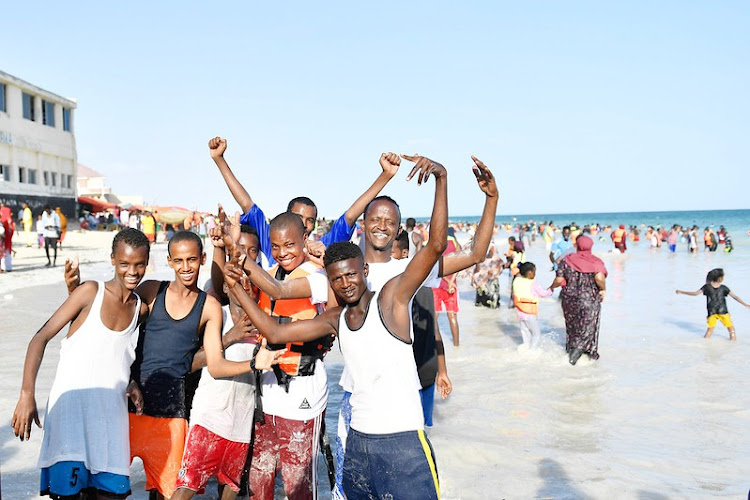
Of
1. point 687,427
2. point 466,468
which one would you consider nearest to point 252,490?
point 466,468

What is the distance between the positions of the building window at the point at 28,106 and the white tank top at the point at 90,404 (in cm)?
3662

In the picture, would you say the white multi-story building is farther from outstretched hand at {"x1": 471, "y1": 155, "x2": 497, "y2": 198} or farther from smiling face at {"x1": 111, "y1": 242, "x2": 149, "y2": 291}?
outstretched hand at {"x1": 471, "y1": 155, "x2": 497, "y2": 198}

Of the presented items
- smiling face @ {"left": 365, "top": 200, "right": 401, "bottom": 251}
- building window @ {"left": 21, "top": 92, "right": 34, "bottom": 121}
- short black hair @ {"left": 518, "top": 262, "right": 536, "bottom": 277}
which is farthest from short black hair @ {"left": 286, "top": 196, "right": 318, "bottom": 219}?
building window @ {"left": 21, "top": 92, "right": 34, "bottom": 121}

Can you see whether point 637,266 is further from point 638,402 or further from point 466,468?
point 466,468

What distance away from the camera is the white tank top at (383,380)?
3.04m

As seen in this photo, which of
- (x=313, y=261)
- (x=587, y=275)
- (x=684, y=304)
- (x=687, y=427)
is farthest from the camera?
(x=684, y=304)

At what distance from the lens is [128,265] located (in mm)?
3594

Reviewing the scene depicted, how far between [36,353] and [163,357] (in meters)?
0.67

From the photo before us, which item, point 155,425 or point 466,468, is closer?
point 155,425

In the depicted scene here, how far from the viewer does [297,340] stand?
346cm

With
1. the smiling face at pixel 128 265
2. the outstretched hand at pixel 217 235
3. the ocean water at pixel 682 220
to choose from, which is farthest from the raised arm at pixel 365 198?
the ocean water at pixel 682 220

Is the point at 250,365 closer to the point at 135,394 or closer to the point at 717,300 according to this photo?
the point at 135,394

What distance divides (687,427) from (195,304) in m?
5.48

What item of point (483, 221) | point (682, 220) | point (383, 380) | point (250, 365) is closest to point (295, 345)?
point (250, 365)
